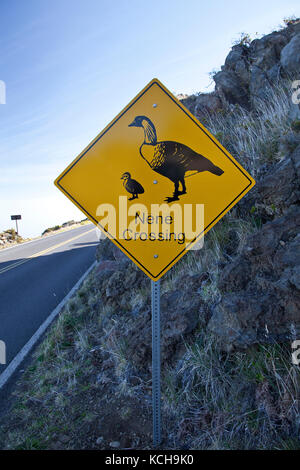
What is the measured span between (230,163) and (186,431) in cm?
223

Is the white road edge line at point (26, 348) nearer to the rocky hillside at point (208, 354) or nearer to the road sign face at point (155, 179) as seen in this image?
the rocky hillside at point (208, 354)

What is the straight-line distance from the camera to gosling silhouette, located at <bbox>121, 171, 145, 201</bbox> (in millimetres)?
2715

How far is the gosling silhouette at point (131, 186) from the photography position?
2715 millimetres

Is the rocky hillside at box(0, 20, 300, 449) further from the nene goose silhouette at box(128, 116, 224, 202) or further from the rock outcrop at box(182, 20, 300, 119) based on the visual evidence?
the rock outcrop at box(182, 20, 300, 119)

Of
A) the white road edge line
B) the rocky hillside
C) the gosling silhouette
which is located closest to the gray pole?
the rocky hillside

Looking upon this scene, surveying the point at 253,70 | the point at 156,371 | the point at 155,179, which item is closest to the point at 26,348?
the point at 156,371

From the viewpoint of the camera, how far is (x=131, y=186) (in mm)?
2723

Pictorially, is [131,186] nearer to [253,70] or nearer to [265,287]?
[265,287]

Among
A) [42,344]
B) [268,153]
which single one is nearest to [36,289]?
[42,344]

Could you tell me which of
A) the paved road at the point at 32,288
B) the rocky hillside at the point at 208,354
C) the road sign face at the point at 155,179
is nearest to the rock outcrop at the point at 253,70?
the rocky hillside at the point at 208,354

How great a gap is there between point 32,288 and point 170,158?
7544mm

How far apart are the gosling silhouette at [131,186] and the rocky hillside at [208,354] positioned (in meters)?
1.29

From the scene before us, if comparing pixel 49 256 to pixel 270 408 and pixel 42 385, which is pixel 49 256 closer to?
pixel 42 385

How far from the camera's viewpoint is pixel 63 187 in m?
2.80
